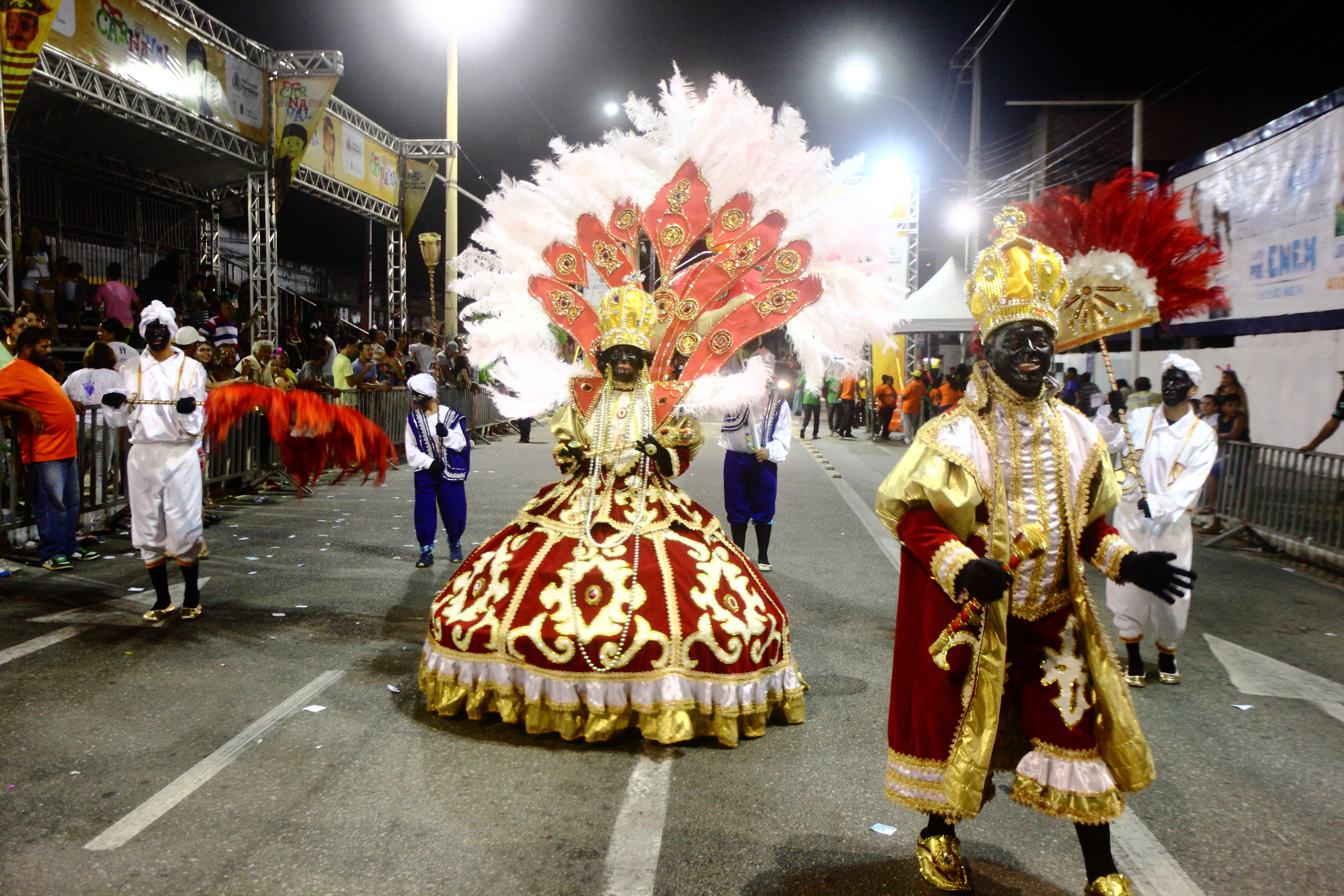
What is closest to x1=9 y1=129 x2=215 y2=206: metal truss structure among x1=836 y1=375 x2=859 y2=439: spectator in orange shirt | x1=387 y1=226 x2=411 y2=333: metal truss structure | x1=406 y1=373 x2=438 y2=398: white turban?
x1=387 y1=226 x2=411 y2=333: metal truss structure

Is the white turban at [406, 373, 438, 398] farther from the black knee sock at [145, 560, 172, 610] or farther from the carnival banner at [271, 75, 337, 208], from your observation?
the carnival banner at [271, 75, 337, 208]

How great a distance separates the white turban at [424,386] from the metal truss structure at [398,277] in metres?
14.5

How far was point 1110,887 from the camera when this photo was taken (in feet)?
8.79

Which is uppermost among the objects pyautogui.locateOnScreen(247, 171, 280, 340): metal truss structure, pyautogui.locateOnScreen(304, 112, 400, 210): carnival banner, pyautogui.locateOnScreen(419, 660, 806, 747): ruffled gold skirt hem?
pyautogui.locateOnScreen(304, 112, 400, 210): carnival banner

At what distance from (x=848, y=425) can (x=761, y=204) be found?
19257mm


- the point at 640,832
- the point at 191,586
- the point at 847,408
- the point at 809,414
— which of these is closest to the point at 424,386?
the point at 191,586

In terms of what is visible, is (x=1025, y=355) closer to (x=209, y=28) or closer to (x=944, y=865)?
(x=944, y=865)

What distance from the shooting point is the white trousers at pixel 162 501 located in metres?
5.70

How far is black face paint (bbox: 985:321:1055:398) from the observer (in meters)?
2.81

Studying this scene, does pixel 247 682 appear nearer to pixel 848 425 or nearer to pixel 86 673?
pixel 86 673

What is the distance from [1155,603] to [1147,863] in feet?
7.19

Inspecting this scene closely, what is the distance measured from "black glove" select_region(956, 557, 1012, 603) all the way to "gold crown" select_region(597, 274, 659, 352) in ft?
8.05

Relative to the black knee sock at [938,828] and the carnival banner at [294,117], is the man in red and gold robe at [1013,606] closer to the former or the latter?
the black knee sock at [938,828]

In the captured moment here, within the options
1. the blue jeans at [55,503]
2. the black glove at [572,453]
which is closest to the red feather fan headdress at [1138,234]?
the black glove at [572,453]
